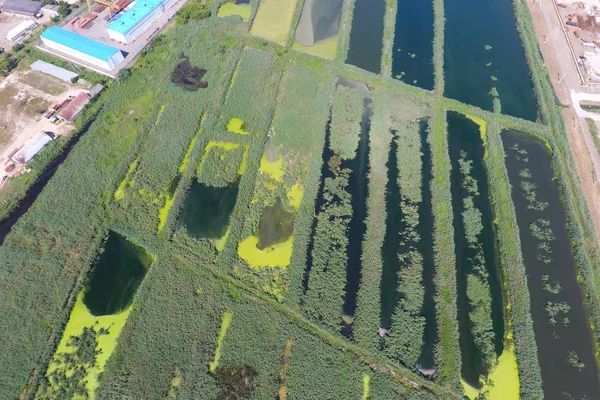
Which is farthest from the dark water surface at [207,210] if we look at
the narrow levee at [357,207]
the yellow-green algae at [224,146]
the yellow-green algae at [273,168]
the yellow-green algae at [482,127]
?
the yellow-green algae at [482,127]

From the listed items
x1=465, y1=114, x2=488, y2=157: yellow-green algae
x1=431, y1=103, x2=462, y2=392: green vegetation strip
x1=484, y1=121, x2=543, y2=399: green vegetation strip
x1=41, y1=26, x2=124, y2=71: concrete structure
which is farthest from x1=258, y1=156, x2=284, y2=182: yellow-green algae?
x1=41, y1=26, x2=124, y2=71: concrete structure

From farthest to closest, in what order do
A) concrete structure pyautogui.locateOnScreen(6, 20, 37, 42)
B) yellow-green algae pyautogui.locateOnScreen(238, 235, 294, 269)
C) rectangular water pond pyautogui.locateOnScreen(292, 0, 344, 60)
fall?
rectangular water pond pyautogui.locateOnScreen(292, 0, 344, 60), concrete structure pyautogui.locateOnScreen(6, 20, 37, 42), yellow-green algae pyautogui.locateOnScreen(238, 235, 294, 269)

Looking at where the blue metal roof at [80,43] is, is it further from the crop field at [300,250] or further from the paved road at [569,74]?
the paved road at [569,74]

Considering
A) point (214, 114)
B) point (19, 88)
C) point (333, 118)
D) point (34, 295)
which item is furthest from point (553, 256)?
point (19, 88)

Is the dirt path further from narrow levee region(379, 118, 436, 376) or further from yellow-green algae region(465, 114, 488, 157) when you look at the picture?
narrow levee region(379, 118, 436, 376)

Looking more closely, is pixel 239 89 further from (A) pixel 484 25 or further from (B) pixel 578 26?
(B) pixel 578 26

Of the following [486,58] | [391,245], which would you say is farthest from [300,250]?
[486,58]

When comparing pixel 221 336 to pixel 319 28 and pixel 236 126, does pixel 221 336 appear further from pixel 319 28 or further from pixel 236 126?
pixel 319 28
